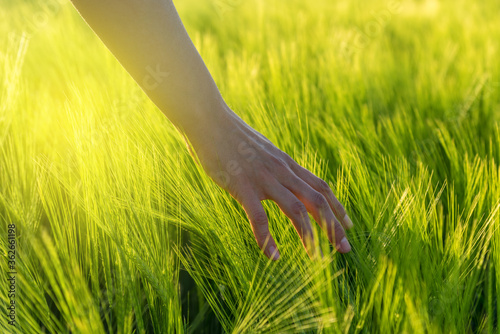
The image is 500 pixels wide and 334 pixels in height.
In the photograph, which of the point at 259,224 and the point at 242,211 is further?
the point at 242,211

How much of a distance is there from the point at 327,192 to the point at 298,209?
2.8 inches

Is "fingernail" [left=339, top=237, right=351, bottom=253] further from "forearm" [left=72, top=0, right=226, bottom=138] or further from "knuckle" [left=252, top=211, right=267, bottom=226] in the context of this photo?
"forearm" [left=72, top=0, right=226, bottom=138]

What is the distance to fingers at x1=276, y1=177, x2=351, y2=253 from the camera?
57 cm

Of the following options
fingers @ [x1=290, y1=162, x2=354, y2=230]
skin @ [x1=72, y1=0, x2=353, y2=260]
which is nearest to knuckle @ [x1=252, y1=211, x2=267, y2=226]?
skin @ [x1=72, y1=0, x2=353, y2=260]

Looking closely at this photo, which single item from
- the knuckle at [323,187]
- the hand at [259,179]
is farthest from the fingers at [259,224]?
the knuckle at [323,187]

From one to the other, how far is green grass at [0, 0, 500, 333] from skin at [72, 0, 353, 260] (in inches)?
1.6

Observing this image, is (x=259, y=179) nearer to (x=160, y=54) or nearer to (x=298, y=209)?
(x=298, y=209)

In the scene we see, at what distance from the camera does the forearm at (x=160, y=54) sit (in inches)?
22.2

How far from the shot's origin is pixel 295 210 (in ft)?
1.91

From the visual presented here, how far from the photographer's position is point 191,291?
28.3 inches

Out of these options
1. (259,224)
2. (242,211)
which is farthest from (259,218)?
(242,211)

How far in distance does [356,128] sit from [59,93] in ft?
2.97

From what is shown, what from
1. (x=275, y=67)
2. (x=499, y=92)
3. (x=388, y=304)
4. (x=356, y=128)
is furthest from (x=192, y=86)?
(x=499, y=92)

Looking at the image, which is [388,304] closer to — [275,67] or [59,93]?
[275,67]
